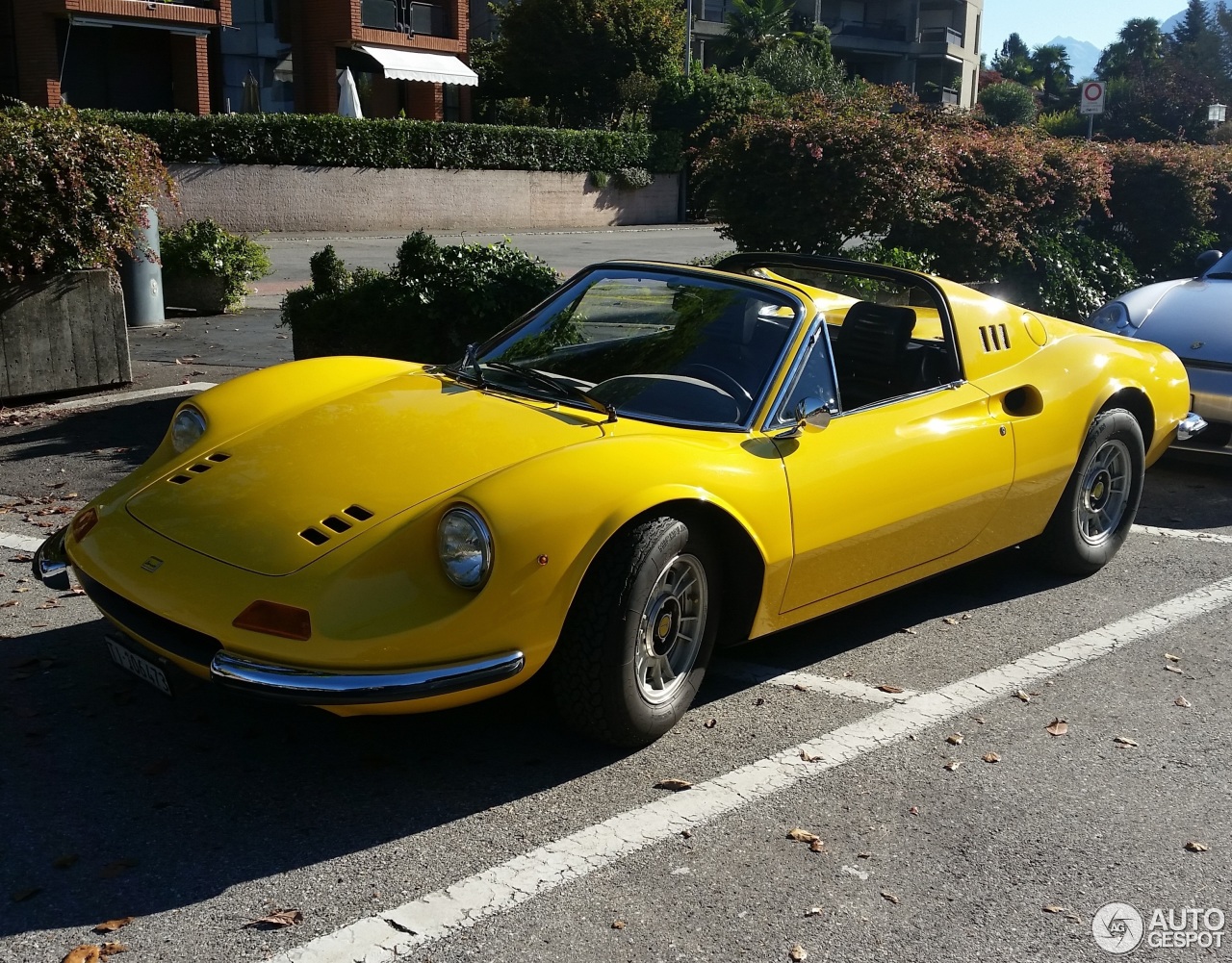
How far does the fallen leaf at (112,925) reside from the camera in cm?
304

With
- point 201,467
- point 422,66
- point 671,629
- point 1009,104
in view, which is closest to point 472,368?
point 201,467

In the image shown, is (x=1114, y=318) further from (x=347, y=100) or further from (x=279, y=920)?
(x=347, y=100)

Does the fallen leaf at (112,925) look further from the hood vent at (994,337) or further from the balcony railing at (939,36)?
the balcony railing at (939,36)

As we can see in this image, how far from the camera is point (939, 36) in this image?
66.1 m

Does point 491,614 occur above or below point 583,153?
below

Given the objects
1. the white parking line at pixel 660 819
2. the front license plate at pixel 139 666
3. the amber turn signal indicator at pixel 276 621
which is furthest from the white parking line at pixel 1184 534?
the front license plate at pixel 139 666

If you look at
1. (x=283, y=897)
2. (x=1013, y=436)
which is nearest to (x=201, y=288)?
(x=1013, y=436)

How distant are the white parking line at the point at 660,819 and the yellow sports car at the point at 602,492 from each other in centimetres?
35

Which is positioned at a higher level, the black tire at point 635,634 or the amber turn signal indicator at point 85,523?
the amber turn signal indicator at point 85,523

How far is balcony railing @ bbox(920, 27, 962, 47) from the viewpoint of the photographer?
216 ft

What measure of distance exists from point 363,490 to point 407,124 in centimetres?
2603

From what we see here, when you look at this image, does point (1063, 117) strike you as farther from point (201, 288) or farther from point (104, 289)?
point (104, 289)

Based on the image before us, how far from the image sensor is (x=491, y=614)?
11.8 ft

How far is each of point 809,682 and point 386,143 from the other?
83.5 ft
